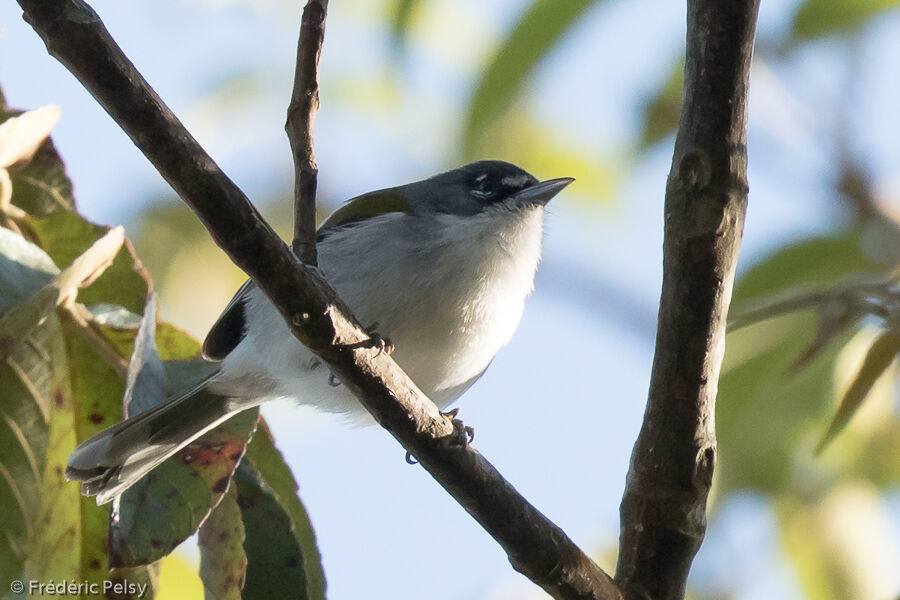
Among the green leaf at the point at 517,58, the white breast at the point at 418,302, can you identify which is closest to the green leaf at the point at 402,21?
the green leaf at the point at 517,58

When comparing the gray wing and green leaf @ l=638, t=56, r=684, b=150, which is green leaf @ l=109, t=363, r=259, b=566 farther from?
green leaf @ l=638, t=56, r=684, b=150

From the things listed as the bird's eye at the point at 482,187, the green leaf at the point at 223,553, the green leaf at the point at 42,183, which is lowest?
the green leaf at the point at 223,553

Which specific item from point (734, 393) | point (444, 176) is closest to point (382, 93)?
point (444, 176)

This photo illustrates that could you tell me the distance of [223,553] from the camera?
81.6 inches

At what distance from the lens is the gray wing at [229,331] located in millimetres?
3311

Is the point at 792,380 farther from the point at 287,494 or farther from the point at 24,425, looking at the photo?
the point at 24,425

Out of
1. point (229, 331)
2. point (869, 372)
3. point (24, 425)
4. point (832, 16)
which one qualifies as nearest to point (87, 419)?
point (24, 425)

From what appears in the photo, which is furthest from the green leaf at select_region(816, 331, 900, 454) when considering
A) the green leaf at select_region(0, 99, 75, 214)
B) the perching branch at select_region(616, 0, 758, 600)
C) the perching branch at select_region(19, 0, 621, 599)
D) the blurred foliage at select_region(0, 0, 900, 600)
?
the green leaf at select_region(0, 99, 75, 214)

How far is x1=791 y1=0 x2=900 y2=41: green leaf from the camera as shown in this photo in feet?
9.54

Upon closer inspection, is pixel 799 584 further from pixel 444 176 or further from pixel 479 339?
pixel 444 176

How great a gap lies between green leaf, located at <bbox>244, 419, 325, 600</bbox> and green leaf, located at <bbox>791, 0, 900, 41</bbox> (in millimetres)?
1871

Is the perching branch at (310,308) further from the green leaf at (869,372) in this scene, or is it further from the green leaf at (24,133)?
the green leaf at (24,133)

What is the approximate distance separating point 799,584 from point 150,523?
6.06ft

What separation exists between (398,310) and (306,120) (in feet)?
3.90
